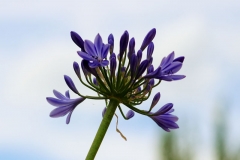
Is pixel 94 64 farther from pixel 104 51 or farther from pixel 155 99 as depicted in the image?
pixel 155 99

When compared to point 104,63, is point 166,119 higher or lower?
lower

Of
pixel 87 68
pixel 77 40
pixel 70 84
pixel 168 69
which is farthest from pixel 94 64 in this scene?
pixel 168 69

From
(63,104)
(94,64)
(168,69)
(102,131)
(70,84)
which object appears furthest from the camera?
(63,104)

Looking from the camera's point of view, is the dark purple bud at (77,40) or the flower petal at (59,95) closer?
the dark purple bud at (77,40)

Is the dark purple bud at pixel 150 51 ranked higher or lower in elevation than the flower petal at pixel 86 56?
higher

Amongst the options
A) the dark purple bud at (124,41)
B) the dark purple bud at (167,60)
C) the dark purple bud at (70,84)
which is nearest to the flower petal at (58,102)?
the dark purple bud at (70,84)

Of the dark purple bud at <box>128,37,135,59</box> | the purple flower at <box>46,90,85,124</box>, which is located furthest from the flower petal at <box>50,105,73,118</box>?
the dark purple bud at <box>128,37,135,59</box>

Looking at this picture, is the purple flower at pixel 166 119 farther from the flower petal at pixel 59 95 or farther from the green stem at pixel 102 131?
the flower petal at pixel 59 95
